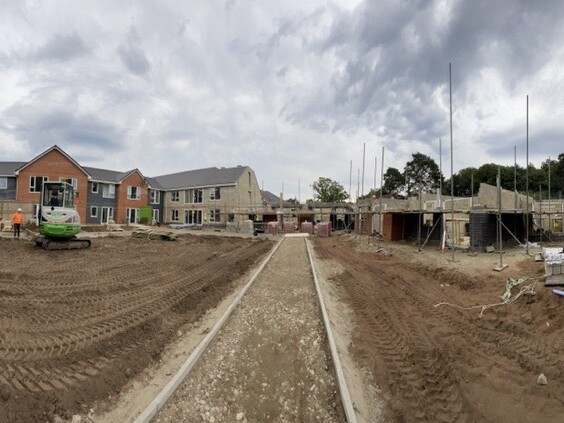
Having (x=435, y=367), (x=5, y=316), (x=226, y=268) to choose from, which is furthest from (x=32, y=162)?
(x=435, y=367)

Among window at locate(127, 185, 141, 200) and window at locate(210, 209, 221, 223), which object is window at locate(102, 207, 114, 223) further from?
window at locate(210, 209, 221, 223)

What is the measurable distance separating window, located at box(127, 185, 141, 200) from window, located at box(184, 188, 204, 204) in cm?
612

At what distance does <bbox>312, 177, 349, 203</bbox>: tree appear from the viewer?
263 ft

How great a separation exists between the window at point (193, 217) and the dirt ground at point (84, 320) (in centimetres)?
3274

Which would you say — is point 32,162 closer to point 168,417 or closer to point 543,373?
point 168,417

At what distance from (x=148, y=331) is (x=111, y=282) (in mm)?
4730

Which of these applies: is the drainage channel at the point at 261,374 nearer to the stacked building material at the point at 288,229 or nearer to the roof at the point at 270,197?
the stacked building material at the point at 288,229

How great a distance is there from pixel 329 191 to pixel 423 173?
20373 mm

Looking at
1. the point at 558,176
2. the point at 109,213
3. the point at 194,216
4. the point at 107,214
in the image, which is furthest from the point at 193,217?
the point at 558,176

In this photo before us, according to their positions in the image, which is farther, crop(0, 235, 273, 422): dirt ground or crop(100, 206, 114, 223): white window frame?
crop(100, 206, 114, 223): white window frame

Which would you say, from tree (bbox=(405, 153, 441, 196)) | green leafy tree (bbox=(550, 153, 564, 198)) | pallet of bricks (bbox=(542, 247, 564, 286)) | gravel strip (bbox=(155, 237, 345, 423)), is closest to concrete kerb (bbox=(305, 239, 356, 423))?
gravel strip (bbox=(155, 237, 345, 423))

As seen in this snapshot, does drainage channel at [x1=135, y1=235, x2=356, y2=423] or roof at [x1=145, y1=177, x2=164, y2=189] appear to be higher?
roof at [x1=145, y1=177, x2=164, y2=189]

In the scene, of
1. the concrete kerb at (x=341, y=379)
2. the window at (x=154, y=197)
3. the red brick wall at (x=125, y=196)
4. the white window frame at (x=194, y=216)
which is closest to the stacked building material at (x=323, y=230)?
the white window frame at (x=194, y=216)

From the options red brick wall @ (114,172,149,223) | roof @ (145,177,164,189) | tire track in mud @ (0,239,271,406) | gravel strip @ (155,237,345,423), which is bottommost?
gravel strip @ (155,237,345,423)
